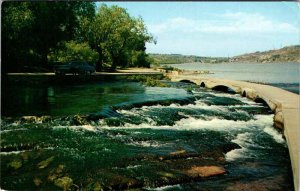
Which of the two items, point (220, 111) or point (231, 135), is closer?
point (231, 135)

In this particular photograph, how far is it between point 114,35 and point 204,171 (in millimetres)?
31645

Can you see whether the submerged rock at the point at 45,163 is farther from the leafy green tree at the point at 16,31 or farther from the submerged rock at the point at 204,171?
the leafy green tree at the point at 16,31

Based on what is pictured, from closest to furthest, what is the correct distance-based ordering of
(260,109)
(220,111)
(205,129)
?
(205,129) < (220,111) < (260,109)

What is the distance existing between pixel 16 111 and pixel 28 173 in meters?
5.72

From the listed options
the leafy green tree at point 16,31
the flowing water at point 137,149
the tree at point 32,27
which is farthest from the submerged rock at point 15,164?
the leafy green tree at point 16,31

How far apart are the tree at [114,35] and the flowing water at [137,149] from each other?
76.3 ft

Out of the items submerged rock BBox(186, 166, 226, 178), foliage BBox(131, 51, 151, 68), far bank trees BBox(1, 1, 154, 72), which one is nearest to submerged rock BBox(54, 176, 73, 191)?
submerged rock BBox(186, 166, 226, 178)

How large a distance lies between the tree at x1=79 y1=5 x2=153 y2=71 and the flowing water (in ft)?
76.3

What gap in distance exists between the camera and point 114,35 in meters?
38.0

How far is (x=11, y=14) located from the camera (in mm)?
14219

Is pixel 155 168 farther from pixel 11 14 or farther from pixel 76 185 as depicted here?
pixel 11 14

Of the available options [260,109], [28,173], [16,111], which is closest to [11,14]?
[16,111]

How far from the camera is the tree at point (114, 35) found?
37.5 meters

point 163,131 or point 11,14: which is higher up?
point 11,14
